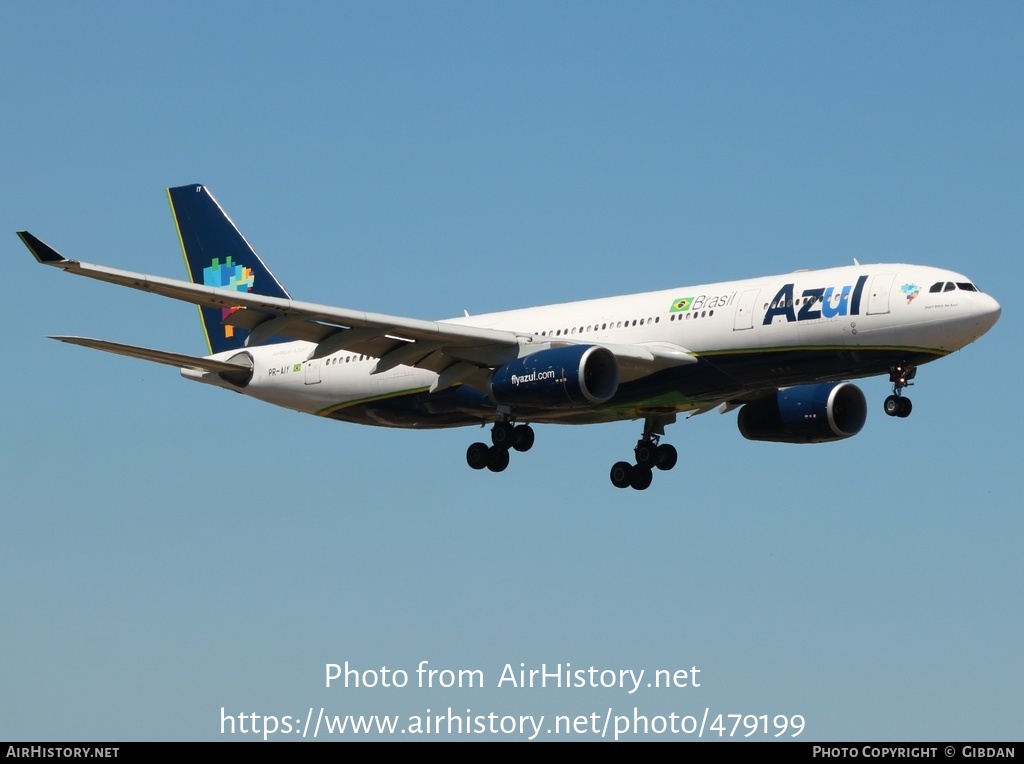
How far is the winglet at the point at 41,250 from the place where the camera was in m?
39.8

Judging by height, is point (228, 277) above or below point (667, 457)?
above

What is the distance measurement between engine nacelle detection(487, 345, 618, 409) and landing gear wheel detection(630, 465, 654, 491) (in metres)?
6.62

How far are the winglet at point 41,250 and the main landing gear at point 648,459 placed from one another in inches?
756

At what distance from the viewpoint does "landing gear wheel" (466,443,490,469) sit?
50969 mm

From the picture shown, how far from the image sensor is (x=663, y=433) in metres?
53.6

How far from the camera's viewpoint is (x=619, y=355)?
47406mm

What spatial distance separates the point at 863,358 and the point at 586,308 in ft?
28.1

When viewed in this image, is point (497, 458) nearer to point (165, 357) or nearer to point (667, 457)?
point (667, 457)

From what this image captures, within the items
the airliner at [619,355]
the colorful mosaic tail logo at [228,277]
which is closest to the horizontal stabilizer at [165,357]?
the airliner at [619,355]

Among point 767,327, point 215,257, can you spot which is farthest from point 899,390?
point 215,257

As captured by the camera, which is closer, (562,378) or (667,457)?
(562,378)

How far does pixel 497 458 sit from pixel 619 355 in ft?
17.6
